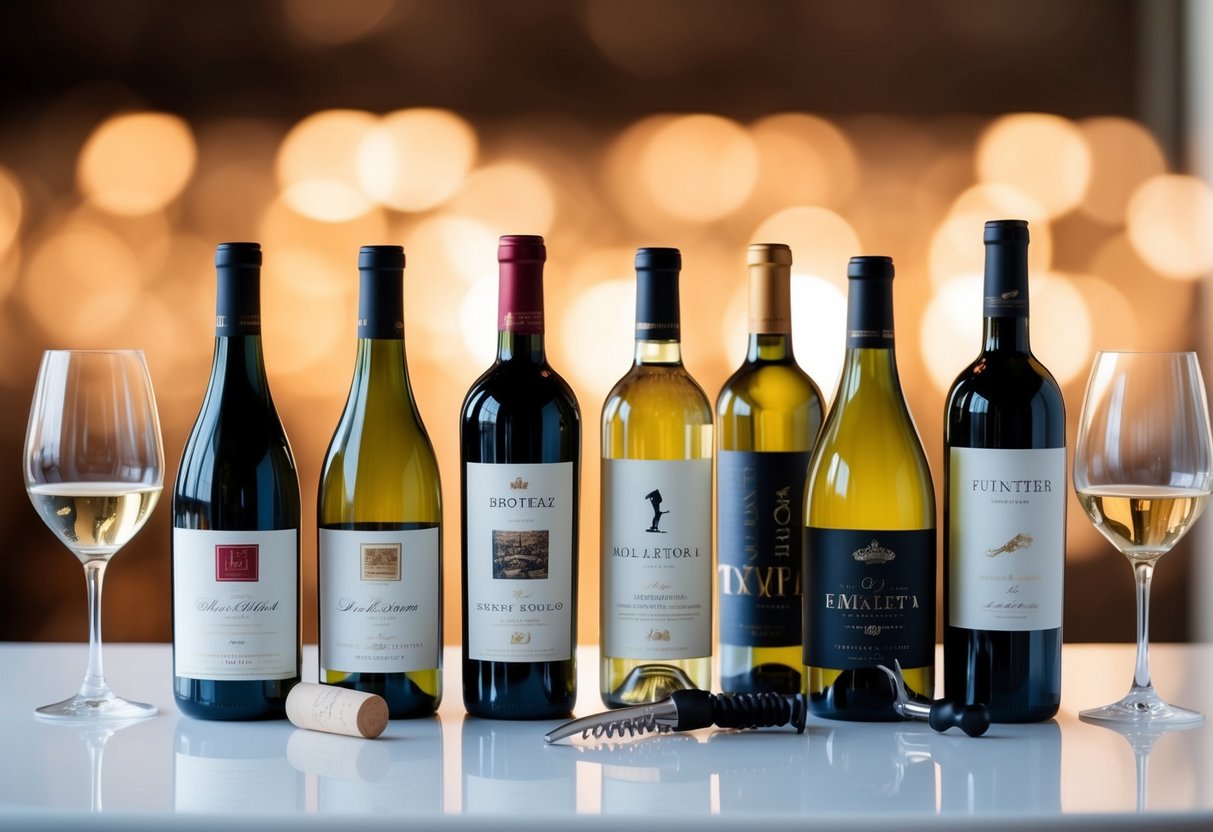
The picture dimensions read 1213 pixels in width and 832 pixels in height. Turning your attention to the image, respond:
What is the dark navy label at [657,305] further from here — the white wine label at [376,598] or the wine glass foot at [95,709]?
the wine glass foot at [95,709]

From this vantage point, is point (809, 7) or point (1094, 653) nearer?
point (1094, 653)

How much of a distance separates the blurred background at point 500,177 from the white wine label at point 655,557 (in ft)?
4.57

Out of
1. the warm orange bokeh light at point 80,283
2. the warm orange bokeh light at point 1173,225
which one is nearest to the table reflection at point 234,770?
the warm orange bokeh light at point 80,283

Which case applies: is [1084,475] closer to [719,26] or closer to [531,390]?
[531,390]

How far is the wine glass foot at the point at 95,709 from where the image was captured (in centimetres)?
89

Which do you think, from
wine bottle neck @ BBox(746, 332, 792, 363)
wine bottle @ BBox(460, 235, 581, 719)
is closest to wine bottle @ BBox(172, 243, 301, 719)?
wine bottle @ BBox(460, 235, 581, 719)

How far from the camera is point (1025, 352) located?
0.88 meters

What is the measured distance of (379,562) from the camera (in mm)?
869

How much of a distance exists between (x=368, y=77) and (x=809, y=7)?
79cm

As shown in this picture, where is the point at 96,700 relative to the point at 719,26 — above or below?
below

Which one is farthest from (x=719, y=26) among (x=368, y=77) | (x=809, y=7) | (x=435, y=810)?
(x=435, y=810)

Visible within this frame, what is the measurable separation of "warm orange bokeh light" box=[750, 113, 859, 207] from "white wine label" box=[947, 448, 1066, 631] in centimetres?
152

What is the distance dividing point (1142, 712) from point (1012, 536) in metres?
0.15

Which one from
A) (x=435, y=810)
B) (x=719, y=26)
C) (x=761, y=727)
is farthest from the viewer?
(x=719, y=26)
